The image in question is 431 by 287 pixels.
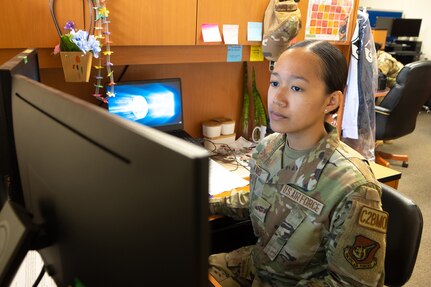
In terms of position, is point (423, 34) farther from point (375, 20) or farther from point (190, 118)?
point (190, 118)

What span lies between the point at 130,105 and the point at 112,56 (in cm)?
31

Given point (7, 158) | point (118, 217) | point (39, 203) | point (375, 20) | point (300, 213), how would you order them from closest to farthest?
point (118, 217), point (39, 203), point (7, 158), point (300, 213), point (375, 20)

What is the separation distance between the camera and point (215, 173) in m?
1.68

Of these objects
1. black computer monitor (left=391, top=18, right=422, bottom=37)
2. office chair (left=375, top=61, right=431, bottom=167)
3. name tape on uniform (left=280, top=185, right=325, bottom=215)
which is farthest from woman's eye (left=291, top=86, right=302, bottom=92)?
black computer monitor (left=391, top=18, right=422, bottom=37)

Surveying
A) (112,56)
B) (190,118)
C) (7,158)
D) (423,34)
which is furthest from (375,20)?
(7,158)

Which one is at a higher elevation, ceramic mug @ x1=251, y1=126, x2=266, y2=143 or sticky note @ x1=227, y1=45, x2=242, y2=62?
sticky note @ x1=227, y1=45, x2=242, y2=62

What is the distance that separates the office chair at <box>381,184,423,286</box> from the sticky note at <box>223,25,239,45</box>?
940 mm

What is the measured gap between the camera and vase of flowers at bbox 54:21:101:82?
50.2 inches

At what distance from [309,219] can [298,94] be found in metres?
0.36

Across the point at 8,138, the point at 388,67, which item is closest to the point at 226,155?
the point at 8,138

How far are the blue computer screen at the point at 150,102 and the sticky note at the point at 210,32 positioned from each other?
311 mm

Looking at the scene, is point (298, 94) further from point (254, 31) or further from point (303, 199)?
point (254, 31)

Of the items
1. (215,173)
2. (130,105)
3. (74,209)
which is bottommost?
(215,173)

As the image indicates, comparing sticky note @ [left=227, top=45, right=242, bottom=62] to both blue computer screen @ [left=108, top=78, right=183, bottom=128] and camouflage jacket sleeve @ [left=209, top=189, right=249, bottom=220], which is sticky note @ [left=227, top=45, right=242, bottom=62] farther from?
camouflage jacket sleeve @ [left=209, top=189, right=249, bottom=220]
